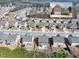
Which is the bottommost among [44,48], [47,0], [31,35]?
[44,48]

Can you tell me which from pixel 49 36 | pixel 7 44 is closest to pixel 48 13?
pixel 49 36

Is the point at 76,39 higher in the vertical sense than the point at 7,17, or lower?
lower

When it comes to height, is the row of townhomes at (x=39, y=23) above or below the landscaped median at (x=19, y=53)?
above

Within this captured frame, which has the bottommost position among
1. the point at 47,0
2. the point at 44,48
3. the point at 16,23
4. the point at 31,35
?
the point at 44,48

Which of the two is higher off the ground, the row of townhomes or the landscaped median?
the row of townhomes

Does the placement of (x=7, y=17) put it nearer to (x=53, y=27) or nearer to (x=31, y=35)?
(x=31, y=35)

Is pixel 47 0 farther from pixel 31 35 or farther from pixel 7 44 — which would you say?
pixel 7 44

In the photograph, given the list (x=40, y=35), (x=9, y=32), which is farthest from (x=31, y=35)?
(x=9, y=32)

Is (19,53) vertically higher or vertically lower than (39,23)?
lower

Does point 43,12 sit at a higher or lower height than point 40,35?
higher
